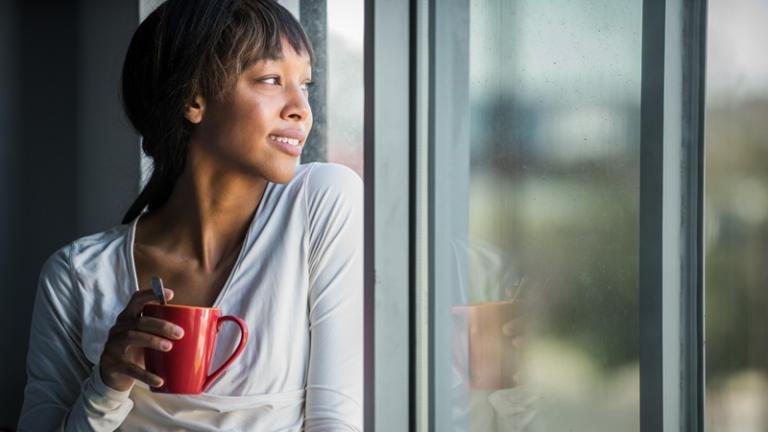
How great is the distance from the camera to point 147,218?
123cm

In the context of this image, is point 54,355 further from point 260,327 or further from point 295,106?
point 295,106

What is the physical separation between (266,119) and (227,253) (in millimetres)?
210

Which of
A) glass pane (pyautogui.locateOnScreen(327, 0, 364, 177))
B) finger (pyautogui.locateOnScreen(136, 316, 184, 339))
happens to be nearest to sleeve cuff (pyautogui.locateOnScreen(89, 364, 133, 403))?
finger (pyautogui.locateOnScreen(136, 316, 184, 339))

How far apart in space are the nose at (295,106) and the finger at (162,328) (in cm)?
31

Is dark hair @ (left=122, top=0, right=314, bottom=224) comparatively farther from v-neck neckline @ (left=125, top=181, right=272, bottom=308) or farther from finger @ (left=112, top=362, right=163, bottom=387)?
finger @ (left=112, top=362, right=163, bottom=387)

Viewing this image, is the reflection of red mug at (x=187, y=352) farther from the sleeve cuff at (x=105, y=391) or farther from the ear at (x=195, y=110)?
the ear at (x=195, y=110)

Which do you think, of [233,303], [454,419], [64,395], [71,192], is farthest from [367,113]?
[71,192]

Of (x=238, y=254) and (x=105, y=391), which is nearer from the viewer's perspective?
(x=105, y=391)

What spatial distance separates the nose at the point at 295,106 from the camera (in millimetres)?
1058

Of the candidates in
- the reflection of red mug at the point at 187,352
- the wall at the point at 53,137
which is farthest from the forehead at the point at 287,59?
the wall at the point at 53,137

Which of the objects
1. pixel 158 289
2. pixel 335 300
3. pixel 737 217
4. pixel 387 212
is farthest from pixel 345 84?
pixel 737 217

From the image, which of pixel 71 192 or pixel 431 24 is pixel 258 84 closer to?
pixel 431 24

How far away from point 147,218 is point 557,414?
0.63 m

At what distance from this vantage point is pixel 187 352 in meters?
0.90
